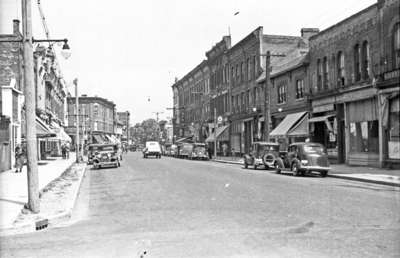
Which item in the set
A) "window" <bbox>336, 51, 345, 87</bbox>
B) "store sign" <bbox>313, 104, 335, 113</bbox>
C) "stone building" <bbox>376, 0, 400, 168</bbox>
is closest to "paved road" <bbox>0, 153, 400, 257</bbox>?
"stone building" <bbox>376, 0, 400, 168</bbox>

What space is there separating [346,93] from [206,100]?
1525 inches

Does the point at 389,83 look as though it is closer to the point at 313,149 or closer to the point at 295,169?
the point at 313,149

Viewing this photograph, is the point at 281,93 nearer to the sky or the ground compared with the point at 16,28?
nearer to the ground

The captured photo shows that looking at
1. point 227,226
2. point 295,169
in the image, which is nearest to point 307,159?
point 295,169

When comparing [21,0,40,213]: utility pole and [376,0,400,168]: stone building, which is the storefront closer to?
[376,0,400,168]: stone building

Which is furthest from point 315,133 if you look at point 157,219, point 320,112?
point 157,219

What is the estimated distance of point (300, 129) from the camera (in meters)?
34.3

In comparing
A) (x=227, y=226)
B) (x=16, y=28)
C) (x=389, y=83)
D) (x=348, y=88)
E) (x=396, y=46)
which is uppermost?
(x=16, y=28)

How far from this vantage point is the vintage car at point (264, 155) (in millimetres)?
29344

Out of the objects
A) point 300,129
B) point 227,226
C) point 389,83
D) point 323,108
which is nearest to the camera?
point 227,226

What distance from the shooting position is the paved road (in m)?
7.57

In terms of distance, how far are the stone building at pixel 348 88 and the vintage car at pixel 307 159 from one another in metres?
4.35

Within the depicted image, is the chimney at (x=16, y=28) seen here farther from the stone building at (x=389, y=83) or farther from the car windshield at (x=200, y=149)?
the stone building at (x=389, y=83)

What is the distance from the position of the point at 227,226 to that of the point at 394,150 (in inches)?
687
